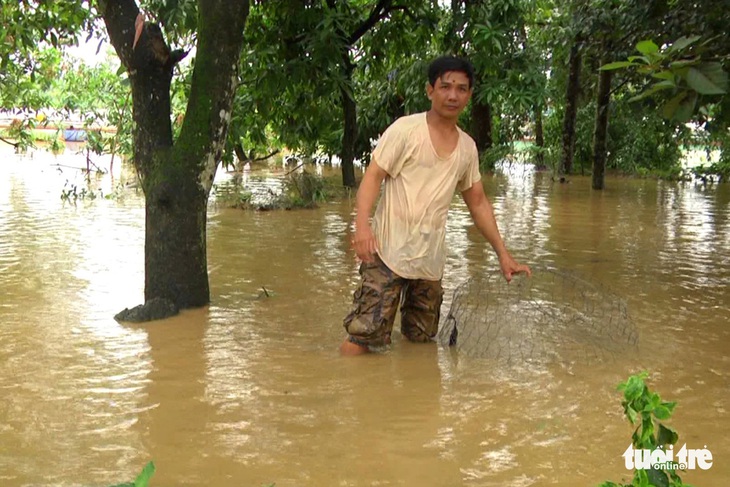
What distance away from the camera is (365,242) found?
4.45 meters

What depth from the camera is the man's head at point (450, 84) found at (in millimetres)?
4395

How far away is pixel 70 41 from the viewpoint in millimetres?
9523

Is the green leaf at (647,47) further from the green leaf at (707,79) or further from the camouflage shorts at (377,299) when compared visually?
the camouflage shorts at (377,299)

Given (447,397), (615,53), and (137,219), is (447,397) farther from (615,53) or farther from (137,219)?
(137,219)

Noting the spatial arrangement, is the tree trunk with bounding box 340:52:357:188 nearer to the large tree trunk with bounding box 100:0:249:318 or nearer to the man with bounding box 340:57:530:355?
the large tree trunk with bounding box 100:0:249:318

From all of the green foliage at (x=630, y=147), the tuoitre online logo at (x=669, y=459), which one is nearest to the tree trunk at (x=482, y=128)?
the green foliage at (x=630, y=147)

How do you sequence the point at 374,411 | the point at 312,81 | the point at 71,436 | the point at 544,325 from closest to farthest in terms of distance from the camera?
the point at 71,436 → the point at 374,411 → the point at 544,325 → the point at 312,81

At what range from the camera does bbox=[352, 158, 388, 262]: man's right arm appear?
4.41m

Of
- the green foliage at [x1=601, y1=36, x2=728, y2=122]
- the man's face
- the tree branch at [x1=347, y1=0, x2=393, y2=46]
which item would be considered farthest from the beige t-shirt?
the tree branch at [x1=347, y1=0, x2=393, y2=46]

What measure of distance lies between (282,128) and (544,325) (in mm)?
8470

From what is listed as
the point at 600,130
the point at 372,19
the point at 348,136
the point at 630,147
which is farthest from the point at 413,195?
the point at 630,147

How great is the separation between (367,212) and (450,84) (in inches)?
30.8

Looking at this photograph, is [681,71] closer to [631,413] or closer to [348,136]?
[631,413]

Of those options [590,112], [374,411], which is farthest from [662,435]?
[590,112]
